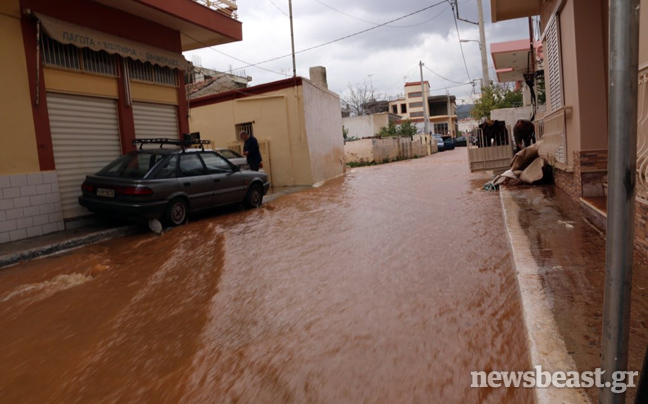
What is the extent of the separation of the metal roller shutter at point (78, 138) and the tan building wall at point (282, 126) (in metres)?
6.85

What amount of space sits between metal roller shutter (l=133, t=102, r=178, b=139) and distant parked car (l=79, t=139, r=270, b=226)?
185 centimetres

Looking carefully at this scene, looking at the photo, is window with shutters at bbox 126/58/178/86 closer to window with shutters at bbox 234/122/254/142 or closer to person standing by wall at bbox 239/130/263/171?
person standing by wall at bbox 239/130/263/171

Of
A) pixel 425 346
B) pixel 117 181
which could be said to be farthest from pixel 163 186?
pixel 425 346

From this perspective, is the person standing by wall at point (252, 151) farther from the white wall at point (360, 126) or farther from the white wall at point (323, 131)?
the white wall at point (360, 126)

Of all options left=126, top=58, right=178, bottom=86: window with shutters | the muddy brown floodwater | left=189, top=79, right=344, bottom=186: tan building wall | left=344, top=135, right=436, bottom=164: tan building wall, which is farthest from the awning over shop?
left=344, top=135, right=436, bottom=164: tan building wall

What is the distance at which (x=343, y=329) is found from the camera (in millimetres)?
3633

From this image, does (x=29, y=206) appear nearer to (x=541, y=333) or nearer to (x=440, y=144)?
(x=541, y=333)

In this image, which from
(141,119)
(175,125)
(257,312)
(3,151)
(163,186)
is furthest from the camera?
(175,125)

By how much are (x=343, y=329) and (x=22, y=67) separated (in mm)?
7491

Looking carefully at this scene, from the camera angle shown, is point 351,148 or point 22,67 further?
point 351,148

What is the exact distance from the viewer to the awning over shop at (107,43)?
27.5ft

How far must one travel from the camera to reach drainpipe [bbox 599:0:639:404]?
1.46 meters

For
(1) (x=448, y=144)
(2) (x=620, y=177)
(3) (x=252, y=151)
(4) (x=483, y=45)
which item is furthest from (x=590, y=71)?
(1) (x=448, y=144)

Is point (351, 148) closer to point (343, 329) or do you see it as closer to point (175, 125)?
point (175, 125)
